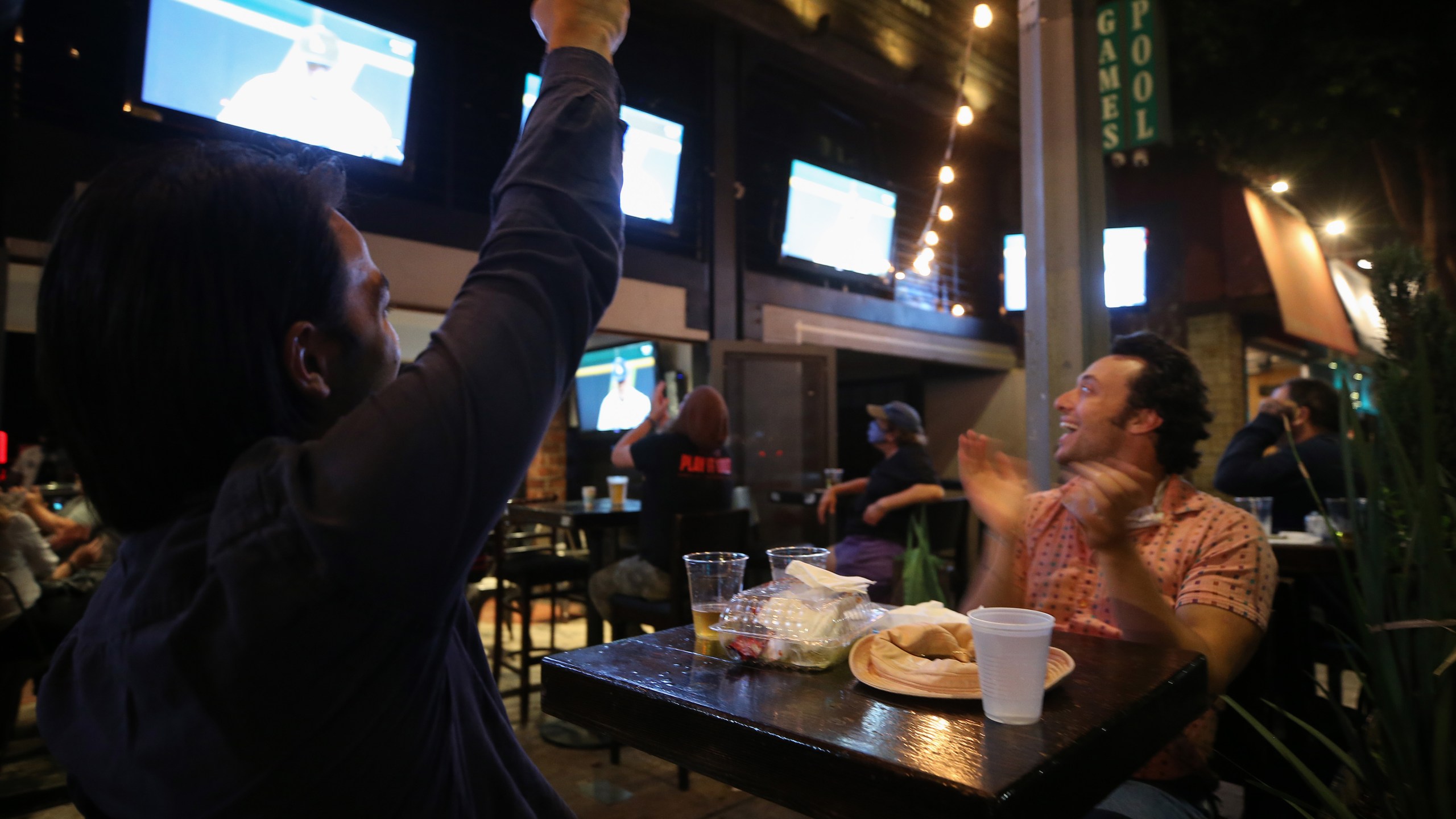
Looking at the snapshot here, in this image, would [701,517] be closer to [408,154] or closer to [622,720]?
[622,720]

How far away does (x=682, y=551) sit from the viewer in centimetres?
312

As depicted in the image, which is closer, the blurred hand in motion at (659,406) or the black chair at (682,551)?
the black chair at (682,551)

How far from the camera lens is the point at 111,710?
0.54 meters

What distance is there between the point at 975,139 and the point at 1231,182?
8.09ft

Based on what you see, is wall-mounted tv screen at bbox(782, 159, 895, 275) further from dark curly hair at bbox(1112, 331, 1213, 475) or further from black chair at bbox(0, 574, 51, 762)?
black chair at bbox(0, 574, 51, 762)

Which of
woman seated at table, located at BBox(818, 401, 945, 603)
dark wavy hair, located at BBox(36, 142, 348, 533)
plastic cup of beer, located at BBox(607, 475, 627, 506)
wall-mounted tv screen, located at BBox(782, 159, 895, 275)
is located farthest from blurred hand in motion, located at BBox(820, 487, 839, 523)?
dark wavy hair, located at BBox(36, 142, 348, 533)

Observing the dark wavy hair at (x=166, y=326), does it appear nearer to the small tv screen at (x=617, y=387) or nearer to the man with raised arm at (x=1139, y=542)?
the man with raised arm at (x=1139, y=542)

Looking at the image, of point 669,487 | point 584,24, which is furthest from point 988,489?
point 669,487

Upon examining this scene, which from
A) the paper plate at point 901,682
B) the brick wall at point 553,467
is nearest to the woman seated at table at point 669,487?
the paper plate at point 901,682

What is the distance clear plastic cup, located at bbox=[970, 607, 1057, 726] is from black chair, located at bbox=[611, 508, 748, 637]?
2.06 m

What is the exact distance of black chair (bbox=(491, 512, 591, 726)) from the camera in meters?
3.57

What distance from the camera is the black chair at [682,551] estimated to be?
122 inches

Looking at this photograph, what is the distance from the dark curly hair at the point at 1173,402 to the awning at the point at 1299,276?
629 cm

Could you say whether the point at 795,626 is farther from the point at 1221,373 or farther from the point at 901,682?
the point at 1221,373
